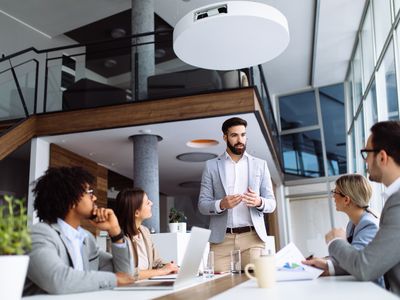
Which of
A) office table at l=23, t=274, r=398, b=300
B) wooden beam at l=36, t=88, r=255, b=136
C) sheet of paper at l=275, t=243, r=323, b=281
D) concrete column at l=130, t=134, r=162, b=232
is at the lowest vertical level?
office table at l=23, t=274, r=398, b=300

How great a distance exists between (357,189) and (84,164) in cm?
662

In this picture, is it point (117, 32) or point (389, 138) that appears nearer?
point (389, 138)

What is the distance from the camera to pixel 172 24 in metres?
9.24

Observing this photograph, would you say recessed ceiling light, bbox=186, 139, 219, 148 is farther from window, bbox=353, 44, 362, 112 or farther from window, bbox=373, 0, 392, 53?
window, bbox=353, 44, 362, 112

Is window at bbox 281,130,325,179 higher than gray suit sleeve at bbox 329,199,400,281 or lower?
higher

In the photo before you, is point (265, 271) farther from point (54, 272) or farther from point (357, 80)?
point (357, 80)

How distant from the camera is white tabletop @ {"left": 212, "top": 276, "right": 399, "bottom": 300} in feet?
3.98

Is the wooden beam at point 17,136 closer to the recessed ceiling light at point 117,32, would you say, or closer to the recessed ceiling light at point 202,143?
the recessed ceiling light at point 202,143

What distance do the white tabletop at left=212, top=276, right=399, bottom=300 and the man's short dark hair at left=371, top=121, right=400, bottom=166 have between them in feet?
1.66

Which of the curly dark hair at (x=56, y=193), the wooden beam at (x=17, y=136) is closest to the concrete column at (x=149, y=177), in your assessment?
the wooden beam at (x=17, y=136)

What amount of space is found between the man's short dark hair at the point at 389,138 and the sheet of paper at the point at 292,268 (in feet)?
1.74

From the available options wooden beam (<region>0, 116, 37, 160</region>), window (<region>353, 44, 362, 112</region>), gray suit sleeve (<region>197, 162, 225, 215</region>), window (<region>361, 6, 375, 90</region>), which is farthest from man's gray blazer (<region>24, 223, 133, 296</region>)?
window (<region>353, 44, 362, 112</region>)

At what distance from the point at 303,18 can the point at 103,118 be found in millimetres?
4525

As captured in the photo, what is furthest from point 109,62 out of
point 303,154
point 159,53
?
point 303,154
